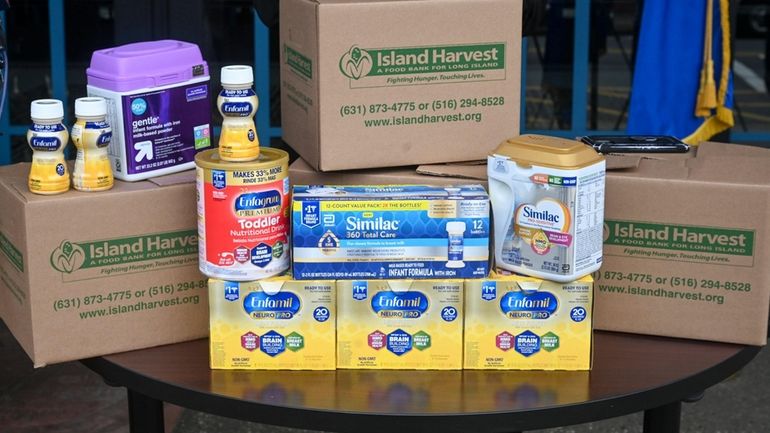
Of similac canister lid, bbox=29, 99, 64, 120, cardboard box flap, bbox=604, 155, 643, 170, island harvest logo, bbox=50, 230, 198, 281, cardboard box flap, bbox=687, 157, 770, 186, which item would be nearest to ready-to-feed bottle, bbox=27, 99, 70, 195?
similac canister lid, bbox=29, 99, 64, 120

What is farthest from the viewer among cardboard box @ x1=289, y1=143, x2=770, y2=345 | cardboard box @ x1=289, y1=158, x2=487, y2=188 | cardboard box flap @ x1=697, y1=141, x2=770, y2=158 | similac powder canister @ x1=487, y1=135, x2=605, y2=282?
cardboard box flap @ x1=697, y1=141, x2=770, y2=158

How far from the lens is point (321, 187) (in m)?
1.93

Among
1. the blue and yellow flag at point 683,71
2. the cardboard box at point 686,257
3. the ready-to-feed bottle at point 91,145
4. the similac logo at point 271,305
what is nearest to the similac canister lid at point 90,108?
the ready-to-feed bottle at point 91,145

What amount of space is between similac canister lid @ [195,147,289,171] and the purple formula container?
4.8 inches

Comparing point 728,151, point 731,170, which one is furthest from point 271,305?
point 728,151

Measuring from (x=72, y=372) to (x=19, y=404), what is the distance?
0.28 meters

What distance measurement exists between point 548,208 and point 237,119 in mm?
526

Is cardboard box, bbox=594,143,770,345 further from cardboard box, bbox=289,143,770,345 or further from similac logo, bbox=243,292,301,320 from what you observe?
similac logo, bbox=243,292,301,320

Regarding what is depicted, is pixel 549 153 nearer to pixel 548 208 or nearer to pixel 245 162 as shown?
pixel 548 208

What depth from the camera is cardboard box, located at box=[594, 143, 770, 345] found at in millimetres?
1941

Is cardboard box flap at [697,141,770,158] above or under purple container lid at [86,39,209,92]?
under

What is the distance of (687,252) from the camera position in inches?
78.1

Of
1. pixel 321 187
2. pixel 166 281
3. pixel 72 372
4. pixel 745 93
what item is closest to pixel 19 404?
pixel 72 372

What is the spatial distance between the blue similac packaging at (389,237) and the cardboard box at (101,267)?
27 centimetres
